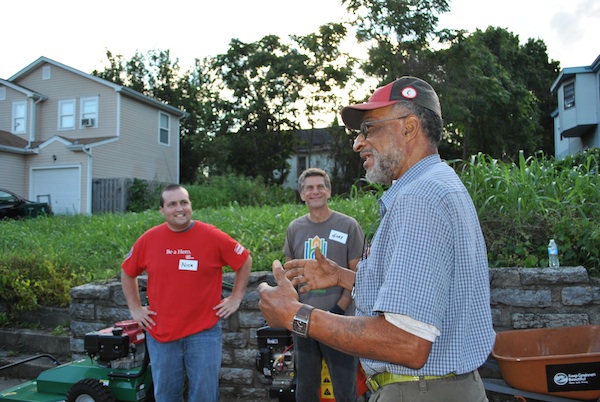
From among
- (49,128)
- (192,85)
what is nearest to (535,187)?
(49,128)

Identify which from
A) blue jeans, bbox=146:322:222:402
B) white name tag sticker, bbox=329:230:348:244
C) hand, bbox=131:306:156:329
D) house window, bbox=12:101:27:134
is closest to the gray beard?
white name tag sticker, bbox=329:230:348:244

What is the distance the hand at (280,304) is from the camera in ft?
5.62

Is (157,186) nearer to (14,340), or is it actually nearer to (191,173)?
(191,173)

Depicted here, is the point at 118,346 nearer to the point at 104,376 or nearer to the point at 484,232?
the point at 104,376

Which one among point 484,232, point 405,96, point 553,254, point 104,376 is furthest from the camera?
point 484,232

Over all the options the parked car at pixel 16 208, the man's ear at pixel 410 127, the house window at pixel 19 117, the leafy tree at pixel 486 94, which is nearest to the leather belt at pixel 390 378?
the man's ear at pixel 410 127

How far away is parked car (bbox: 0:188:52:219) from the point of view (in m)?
15.7

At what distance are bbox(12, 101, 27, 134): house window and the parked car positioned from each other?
895 centimetres

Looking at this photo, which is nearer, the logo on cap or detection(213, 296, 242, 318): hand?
the logo on cap

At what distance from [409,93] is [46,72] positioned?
87.3 feet

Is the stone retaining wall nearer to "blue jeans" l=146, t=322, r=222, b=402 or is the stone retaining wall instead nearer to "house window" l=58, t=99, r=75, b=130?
"blue jeans" l=146, t=322, r=222, b=402

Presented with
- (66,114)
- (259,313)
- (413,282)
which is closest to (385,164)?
(413,282)

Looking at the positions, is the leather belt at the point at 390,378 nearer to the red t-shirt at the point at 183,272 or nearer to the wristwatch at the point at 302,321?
the wristwatch at the point at 302,321

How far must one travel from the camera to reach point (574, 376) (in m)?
3.40
